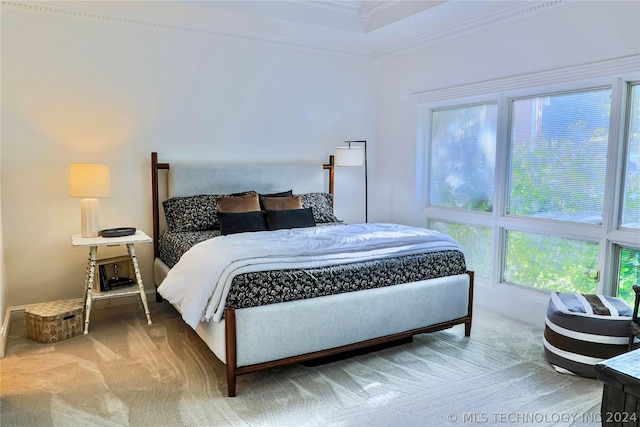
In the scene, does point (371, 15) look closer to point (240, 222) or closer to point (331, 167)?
point (331, 167)

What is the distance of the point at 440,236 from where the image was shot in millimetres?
3568

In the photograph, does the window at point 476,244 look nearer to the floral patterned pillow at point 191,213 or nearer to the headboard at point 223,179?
the headboard at point 223,179

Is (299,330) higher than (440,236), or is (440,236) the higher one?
(440,236)

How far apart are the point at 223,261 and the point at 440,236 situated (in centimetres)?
170

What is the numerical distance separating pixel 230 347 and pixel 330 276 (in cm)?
74

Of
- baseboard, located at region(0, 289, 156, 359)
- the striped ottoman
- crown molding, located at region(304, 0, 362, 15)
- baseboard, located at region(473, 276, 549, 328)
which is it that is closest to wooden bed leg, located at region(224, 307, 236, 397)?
baseboard, located at region(0, 289, 156, 359)

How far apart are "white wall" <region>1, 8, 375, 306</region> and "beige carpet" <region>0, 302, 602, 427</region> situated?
91 cm

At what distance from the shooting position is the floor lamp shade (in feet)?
12.0

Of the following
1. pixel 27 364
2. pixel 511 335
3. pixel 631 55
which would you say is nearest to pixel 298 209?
pixel 511 335

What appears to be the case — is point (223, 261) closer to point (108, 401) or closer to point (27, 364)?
point (108, 401)

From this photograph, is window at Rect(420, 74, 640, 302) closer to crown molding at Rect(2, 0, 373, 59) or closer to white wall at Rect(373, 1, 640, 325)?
white wall at Rect(373, 1, 640, 325)

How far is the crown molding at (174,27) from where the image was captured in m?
3.81

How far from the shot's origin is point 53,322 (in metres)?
3.40

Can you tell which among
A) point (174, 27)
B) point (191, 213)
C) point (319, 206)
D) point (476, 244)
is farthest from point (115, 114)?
point (476, 244)
